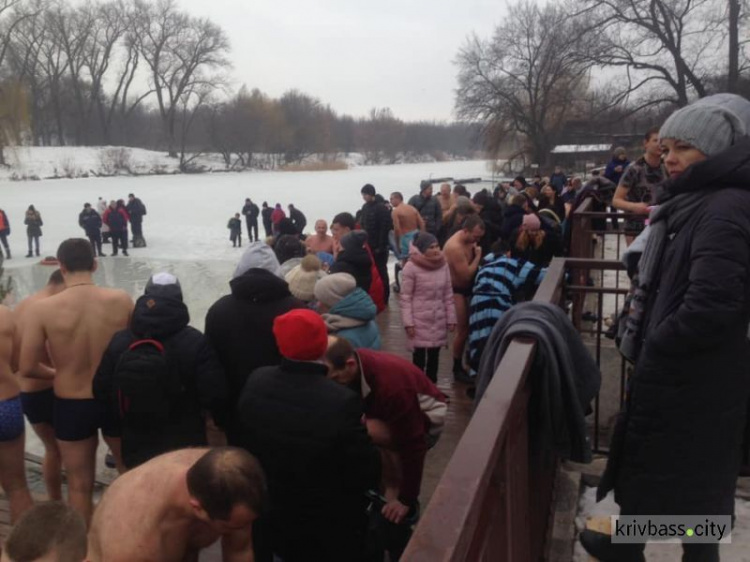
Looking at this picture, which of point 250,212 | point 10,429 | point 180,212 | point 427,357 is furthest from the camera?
point 180,212

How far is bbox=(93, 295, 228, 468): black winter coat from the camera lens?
3303mm

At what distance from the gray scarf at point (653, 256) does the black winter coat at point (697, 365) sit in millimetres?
25

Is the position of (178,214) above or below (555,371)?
below

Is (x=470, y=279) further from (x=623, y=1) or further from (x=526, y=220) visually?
(x=623, y=1)

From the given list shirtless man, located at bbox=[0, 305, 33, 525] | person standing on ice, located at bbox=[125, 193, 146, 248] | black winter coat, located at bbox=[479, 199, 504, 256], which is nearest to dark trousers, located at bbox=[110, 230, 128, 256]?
person standing on ice, located at bbox=[125, 193, 146, 248]

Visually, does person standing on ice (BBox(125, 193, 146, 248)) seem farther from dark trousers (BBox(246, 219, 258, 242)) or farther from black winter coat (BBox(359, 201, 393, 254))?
black winter coat (BBox(359, 201, 393, 254))

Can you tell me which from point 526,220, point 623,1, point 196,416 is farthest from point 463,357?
point 623,1

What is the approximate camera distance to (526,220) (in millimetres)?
5457

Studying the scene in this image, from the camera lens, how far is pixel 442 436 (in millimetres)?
4859

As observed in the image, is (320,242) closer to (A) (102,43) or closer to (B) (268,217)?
(B) (268,217)

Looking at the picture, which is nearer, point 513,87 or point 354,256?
point 354,256

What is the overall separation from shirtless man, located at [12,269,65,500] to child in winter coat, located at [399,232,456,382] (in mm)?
2517

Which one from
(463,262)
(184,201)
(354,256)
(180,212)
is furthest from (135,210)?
(463,262)

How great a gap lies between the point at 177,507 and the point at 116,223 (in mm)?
21288
